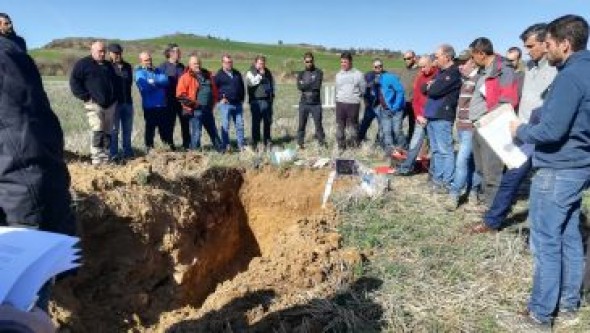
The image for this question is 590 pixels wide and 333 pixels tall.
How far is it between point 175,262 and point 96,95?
3.03 m

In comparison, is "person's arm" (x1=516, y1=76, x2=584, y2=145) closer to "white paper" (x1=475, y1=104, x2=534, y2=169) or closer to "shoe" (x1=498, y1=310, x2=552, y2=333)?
"white paper" (x1=475, y1=104, x2=534, y2=169)

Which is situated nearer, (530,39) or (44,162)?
(44,162)

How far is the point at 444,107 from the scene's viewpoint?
25.5ft

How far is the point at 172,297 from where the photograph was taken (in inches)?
257

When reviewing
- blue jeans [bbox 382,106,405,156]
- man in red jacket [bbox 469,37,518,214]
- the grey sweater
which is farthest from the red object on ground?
the grey sweater

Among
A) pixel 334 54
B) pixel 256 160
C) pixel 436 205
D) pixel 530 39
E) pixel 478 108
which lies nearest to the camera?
pixel 530 39

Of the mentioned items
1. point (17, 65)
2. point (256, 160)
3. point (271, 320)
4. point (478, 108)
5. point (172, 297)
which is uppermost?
point (17, 65)

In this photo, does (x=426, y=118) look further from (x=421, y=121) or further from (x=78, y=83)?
(x=78, y=83)

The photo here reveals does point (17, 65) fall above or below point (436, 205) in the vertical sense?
above

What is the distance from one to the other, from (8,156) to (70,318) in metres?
2.93

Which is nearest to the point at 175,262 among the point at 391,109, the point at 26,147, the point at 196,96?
the point at 26,147

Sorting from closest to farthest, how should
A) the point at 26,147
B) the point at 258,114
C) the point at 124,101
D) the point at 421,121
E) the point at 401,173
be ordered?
the point at 26,147
the point at 421,121
the point at 401,173
the point at 124,101
the point at 258,114

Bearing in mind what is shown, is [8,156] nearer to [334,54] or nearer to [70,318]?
[70,318]

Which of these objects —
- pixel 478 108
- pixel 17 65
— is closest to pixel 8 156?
pixel 17 65
